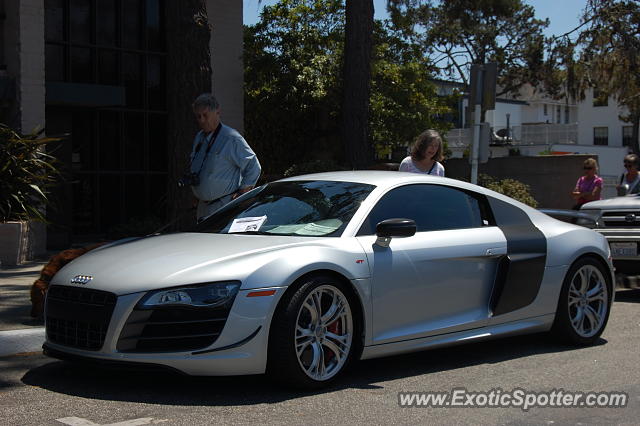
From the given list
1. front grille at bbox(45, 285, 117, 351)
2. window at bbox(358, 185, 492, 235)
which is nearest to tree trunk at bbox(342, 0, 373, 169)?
window at bbox(358, 185, 492, 235)

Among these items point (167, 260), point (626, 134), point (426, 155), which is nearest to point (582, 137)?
point (626, 134)

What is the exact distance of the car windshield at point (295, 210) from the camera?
20.4 ft

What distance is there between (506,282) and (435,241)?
0.71 metres

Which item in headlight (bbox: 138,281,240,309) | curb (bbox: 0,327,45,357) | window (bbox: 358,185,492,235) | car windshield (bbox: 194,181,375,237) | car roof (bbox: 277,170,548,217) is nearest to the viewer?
headlight (bbox: 138,281,240,309)

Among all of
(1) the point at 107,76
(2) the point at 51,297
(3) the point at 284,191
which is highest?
(1) the point at 107,76

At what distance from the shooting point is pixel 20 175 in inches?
478

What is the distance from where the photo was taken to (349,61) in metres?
16.5

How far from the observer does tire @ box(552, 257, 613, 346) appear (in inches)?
284

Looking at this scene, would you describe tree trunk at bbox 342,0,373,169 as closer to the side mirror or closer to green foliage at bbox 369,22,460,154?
green foliage at bbox 369,22,460,154

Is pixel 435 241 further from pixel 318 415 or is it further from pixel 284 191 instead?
pixel 318 415

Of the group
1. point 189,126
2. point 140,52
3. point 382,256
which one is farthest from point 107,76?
point 382,256

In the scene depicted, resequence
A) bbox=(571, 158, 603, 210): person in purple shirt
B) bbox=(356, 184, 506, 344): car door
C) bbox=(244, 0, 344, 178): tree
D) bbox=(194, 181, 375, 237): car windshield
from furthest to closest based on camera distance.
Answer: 1. bbox=(244, 0, 344, 178): tree
2. bbox=(571, 158, 603, 210): person in purple shirt
3. bbox=(194, 181, 375, 237): car windshield
4. bbox=(356, 184, 506, 344): car door

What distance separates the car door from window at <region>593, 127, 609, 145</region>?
65230mm

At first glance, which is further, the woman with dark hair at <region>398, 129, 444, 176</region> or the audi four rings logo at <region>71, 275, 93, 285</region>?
the woman with dark hair at <region>398, 129, 444, 176</region>
